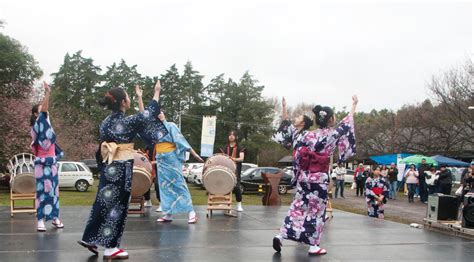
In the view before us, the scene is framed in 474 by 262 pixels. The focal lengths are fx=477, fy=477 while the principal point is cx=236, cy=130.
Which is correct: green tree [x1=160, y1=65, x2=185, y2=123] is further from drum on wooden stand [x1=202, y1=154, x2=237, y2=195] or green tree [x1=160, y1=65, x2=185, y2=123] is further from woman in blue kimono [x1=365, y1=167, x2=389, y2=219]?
drum on wooden stand [x1=202, y1=154, x2=237, y2=195]

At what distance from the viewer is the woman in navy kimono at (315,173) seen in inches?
221

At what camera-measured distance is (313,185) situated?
225 inches

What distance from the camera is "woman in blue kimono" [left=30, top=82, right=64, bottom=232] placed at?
7.07m

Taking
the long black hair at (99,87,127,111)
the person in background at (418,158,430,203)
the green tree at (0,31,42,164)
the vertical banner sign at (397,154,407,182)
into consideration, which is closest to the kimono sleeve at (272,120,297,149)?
the long black hair at (99,87,127,111)

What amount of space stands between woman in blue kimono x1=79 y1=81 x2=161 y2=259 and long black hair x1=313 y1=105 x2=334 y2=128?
1959 mm

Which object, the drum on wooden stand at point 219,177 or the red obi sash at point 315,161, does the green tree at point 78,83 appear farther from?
the red obi sash at point 315,161

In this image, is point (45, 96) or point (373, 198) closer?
point (45, 96)

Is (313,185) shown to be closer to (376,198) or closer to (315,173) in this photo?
(315,173)

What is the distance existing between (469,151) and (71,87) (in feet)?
129

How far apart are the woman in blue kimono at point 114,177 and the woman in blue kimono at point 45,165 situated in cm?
216

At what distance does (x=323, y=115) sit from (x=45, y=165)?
4.26m

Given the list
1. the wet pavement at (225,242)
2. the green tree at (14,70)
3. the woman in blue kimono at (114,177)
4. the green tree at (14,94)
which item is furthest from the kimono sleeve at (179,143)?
the green tree at (14,70)

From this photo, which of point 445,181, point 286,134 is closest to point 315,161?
point 286,134

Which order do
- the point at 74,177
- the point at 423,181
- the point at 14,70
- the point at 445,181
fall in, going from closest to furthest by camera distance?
the point at 445,181 → the point at 14,70 → the point at 423,181 → the point at 74,177
